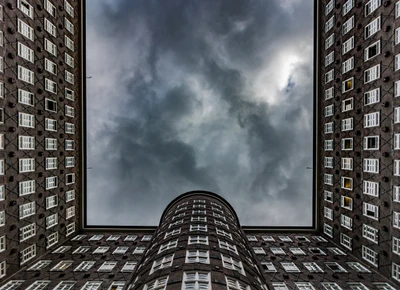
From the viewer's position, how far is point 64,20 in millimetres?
40438

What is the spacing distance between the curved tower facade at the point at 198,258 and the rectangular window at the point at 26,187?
59.1 feet

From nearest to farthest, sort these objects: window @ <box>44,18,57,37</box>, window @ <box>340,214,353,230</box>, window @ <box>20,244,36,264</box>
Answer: window @ <box>20,244,36,264</box>
window @ <box>340,214,353,230</box>
window @ <box>44,18,57,37</box>

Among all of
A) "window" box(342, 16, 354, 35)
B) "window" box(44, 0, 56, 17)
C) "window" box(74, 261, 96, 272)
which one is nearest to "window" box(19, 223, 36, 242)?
"window" box(74, 261, 96, 272)

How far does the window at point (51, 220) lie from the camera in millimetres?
36225

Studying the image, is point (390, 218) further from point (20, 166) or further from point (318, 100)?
point (20, 166)

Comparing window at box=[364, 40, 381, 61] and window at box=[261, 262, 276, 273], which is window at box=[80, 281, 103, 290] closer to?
window at box=[261, 262, 276, 273]

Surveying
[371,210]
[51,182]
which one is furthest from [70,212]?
[371,210]

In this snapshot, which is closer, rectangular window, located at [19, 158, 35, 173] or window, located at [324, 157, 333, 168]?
rectangular window, located at [19, 158, 35, 173]

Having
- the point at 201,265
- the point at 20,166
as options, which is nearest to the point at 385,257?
the point at 201,265

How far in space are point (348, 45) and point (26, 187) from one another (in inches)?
1952

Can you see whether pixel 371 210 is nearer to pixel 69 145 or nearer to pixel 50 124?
pixel 50 124

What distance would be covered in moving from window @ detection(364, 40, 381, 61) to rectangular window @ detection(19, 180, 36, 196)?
47819 millimetres

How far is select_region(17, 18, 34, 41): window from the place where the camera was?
30359 millimetres

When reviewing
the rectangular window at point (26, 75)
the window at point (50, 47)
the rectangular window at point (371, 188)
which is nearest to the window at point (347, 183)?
the rectangular window at point (371, 188)
